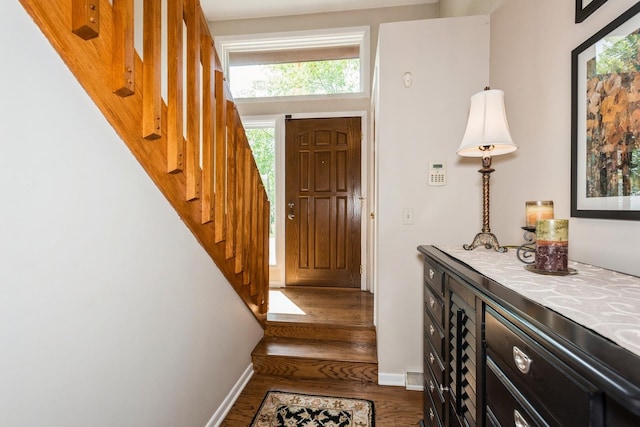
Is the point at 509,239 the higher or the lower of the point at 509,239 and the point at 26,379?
the higher

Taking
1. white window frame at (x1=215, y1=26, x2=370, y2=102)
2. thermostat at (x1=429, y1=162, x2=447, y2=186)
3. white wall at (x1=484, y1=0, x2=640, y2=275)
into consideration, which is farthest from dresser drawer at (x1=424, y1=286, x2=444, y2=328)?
white window frame at (x1=215, y1=26, x2=370, y2=102)

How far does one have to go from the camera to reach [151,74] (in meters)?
1.04

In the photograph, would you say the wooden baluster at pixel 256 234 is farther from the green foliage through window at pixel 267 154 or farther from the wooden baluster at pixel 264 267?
the green foliage through window at pixel 267 154

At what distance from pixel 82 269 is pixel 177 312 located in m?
0.59

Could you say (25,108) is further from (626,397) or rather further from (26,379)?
(626,397)

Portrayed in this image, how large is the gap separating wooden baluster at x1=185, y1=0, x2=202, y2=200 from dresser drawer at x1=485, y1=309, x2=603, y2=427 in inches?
49.0

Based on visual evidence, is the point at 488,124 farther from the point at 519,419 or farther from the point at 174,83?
the point at 174,83

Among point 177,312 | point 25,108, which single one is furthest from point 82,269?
point 177,312

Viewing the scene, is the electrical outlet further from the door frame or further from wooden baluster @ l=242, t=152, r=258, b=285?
the door frame

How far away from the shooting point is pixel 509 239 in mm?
1689

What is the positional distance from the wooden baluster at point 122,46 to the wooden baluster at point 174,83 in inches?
8.7

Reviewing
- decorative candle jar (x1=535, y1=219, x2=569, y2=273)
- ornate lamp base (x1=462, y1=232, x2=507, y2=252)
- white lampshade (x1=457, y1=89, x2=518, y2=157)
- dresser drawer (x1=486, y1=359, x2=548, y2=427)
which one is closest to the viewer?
dresser drawer (x1=486, y1=359, x2=548, y2=427)

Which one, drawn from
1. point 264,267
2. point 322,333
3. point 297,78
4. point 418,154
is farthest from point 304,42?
point 322,333

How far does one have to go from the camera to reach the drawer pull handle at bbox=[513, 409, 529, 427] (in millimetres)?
617
